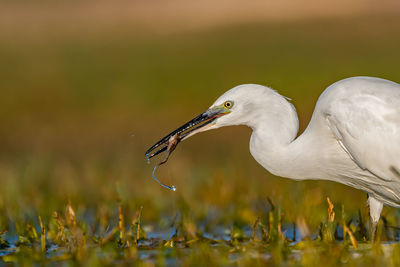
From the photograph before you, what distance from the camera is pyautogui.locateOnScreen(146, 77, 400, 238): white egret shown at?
555cm

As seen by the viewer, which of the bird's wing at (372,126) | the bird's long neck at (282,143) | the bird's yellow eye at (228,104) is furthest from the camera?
the bird's yellow eye at (228,104)

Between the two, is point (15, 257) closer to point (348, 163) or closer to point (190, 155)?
point (348, 163)

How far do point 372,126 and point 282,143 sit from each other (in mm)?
776

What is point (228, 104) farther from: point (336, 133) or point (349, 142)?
point (349, 142)

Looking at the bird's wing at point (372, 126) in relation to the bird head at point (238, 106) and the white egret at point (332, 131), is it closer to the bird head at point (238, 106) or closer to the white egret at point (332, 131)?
the white egret at point (332, 131)

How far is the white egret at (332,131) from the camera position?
219 inches

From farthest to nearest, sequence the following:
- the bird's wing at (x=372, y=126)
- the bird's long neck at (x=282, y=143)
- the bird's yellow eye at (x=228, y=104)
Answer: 1. the bird's yellow eye at (x=228, y=104)
2. the bird's long neck at (x=282, y=143)
3. the bird's wing at (x=372, y=126)

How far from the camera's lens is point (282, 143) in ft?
19.1

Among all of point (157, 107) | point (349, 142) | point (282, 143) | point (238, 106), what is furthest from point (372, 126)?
point (157, 107)

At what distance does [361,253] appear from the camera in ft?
17.7

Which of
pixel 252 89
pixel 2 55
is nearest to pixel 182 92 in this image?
Answer: pixel 2 55

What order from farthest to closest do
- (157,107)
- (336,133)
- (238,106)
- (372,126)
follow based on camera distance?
1. (157,107)
2. (238,106)
3. (336,133)
4. (372,126)

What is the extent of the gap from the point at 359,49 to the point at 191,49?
238 inches

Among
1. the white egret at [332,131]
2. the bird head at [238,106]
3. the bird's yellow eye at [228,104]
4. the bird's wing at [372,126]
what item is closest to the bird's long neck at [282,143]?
the white egret at [332,131]
